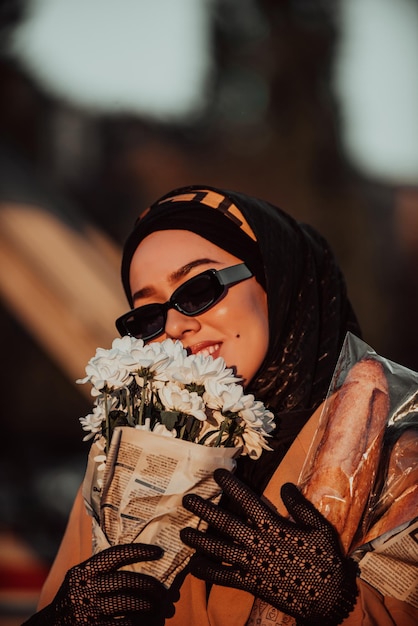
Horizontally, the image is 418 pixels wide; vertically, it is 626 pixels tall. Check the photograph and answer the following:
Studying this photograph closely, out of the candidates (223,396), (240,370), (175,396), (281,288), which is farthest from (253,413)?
(281,288)

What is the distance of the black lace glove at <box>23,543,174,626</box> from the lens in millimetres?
1818

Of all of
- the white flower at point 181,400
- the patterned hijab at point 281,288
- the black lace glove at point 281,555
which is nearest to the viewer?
the black lace glove at point 281,555

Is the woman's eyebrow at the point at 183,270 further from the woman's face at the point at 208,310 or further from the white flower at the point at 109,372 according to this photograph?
the white flower at the point at 109,372

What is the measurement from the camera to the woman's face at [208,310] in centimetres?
231

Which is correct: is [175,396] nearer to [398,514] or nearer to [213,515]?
[213,515]

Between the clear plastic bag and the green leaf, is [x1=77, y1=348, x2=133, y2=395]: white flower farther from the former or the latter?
the clear plastic bag

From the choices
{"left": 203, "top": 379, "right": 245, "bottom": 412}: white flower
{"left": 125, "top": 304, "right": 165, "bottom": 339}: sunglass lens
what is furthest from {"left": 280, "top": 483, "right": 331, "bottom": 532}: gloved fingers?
{"left": 125, "top": 304, "right": 165, "bottom": 339}: sunglass lens

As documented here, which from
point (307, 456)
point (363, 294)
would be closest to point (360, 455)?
point (307, 456)

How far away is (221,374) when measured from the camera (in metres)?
1.89

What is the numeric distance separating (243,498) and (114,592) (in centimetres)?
41

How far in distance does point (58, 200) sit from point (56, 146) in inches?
452

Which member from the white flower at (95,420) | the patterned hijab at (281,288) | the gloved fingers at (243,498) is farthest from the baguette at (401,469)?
the white flower at (95,420)

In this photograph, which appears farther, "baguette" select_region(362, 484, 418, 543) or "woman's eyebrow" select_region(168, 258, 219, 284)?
"woman's eyebrow" select_region(168, 258, 219, 284)

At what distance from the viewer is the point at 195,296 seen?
2.34 meters
